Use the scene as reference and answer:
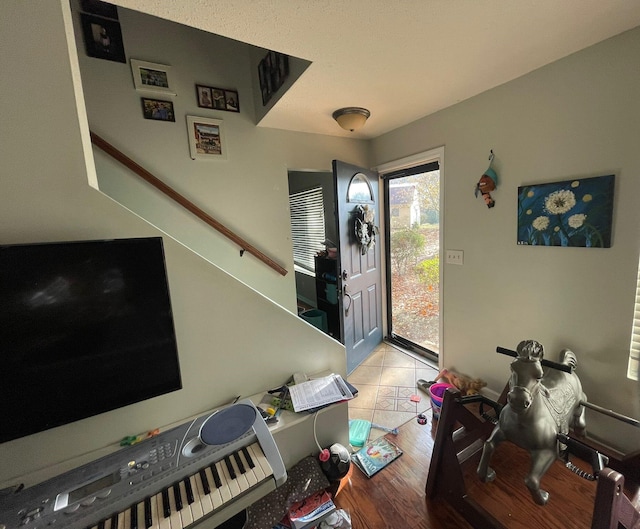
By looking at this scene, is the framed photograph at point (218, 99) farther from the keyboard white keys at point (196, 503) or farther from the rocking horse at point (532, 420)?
the rocking horse at point (532, 420)

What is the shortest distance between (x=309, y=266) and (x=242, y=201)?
209 cm

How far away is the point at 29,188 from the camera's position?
2.73 ft

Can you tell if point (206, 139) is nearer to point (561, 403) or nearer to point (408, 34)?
point (408, 34)

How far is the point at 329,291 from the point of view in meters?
2.94

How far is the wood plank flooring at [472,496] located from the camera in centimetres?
120

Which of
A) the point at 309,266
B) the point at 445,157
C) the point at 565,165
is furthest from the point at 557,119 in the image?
the point at 309,266

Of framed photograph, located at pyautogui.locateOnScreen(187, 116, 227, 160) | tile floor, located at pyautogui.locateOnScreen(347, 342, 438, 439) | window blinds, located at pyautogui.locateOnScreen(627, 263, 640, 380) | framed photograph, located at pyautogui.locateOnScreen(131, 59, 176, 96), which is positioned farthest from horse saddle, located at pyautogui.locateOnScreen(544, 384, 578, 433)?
framed photograph, located at pyautogui.locateOnScreen(131, 59, 176, 96)

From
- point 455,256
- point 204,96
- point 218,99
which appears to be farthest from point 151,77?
point 455,256

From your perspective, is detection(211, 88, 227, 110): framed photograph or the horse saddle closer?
the horse saddle

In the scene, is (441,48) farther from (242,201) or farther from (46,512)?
(46,512)

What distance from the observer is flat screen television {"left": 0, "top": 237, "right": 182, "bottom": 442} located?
0.76 m

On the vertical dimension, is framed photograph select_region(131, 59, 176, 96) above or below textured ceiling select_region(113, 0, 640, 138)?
above

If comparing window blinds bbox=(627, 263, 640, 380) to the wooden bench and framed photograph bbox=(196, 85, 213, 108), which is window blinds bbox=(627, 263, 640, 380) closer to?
the wooden bench

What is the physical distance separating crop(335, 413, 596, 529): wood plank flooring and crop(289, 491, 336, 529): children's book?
0.14 meters
